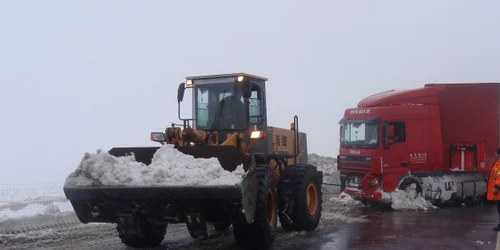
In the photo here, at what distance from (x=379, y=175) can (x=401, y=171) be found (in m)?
0.63

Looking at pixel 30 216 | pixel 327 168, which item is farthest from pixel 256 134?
pixel 327 168

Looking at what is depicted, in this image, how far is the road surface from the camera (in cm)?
938

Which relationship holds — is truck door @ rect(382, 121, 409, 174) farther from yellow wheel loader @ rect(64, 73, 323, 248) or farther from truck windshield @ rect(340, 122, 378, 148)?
yellow wheel loader @ rect(64, 73, 323, 248)

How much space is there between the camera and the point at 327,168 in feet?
80.5

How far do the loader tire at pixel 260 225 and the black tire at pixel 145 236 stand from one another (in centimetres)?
139

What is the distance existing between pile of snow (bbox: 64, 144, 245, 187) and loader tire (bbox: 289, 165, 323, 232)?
99.6 inches

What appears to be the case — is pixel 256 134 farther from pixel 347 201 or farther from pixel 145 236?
pixel 347 201

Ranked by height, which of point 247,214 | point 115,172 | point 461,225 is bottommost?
point 461,225

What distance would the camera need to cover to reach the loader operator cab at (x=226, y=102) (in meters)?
9.94

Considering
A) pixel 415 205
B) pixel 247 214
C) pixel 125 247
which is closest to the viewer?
pixel 247 214

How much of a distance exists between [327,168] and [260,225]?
16.5m

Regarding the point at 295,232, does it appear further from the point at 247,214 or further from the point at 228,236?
the point at 247,214

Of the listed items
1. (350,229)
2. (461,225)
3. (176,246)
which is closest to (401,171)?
(461,225)

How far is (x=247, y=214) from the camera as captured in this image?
7.73m
